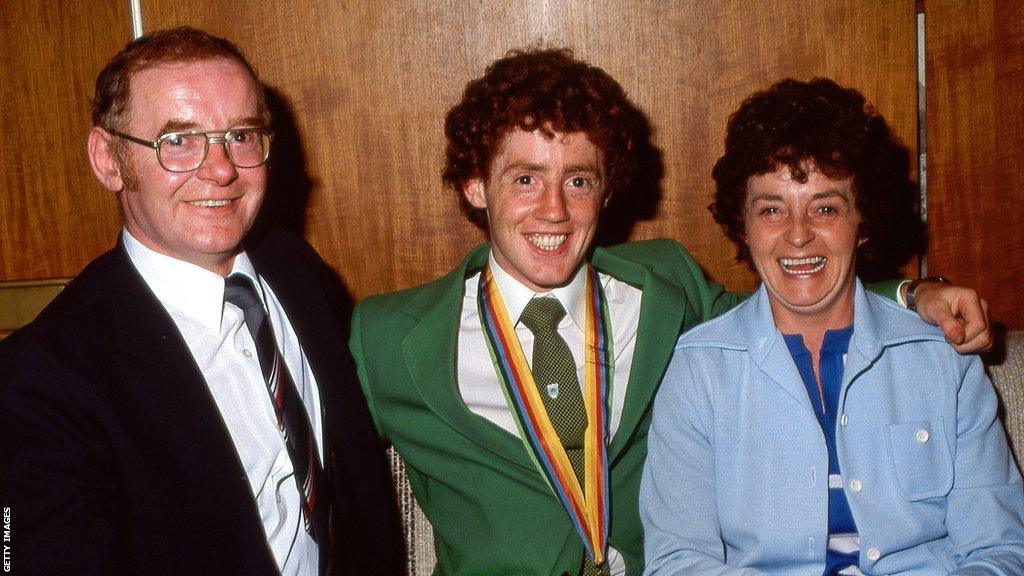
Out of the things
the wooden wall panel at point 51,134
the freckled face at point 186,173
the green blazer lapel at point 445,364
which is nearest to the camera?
the freckled face at point 186,173

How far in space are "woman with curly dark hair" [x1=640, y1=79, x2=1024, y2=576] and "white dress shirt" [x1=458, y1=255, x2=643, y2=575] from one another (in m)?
0.16

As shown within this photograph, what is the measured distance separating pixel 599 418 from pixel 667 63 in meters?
1.14

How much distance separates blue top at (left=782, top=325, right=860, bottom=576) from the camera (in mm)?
1937

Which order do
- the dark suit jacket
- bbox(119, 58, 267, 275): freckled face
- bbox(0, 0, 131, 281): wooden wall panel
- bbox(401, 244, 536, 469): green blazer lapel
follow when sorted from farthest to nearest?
bbox(0, 0, 131, 281): wooden wall panel < bbox(401, 244, 536, 469): green blazer lapel < bbox(119, 58, 267, 275): freckled face < the dark suit jacket

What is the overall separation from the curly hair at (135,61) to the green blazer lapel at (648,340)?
1.15 metres

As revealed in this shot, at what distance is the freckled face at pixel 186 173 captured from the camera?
5.80ft

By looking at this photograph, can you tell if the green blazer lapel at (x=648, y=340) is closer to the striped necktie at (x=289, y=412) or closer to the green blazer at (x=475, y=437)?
the green blazer at (x=475, y=437)

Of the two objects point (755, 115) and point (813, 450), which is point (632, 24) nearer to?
point (755, 115)

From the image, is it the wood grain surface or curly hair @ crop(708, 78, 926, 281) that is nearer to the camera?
curly hair @ crop(708, 78, 926, 281)

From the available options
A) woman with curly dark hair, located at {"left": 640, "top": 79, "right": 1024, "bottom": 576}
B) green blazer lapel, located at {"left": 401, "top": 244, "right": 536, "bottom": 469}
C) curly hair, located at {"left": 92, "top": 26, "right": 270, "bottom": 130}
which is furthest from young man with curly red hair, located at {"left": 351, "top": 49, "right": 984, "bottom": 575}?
curly hair, located at {"left": 92, "top": 26, "right": 270, "bottom": 130}

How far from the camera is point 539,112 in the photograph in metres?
2.17

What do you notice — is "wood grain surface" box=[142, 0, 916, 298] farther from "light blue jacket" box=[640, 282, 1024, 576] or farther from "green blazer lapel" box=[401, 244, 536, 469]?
"light blue jacket" box=[640, 282, 1024, 576]

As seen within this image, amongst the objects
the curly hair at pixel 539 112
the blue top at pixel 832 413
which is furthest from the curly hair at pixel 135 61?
the blue top at pixel 832 413

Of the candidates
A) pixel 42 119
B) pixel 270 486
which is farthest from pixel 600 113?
pixel 42 119
